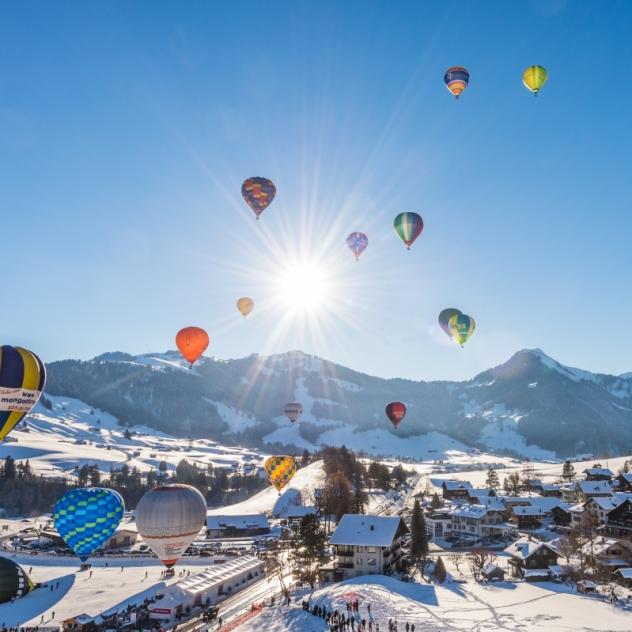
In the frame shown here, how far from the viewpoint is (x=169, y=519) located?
3053 cm

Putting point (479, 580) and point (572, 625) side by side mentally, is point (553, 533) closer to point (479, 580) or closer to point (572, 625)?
point (479, 580)

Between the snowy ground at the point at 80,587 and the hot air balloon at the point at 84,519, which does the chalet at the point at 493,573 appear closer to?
the snowy ground at the point at 80,587

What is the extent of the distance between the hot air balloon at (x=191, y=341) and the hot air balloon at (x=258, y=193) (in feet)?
35.6

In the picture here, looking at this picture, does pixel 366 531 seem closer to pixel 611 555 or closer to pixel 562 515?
pixel 611 555

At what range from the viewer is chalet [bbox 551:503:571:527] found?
7400cm

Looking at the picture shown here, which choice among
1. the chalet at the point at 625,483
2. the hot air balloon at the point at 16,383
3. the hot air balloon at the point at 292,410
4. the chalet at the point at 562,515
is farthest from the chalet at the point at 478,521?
the hot air balloon at the point at 16,383

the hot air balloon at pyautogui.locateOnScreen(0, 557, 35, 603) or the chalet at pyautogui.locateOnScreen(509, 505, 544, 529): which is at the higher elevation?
the chalet at pyautogui.locateOnScreen(509, 505, 544, 529)

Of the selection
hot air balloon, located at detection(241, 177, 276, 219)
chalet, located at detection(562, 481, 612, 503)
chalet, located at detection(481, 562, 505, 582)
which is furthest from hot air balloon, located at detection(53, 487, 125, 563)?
chalet, located at detection(562, 481, 612, 503)

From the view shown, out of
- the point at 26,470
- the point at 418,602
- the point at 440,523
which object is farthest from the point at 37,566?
the point at 26,470

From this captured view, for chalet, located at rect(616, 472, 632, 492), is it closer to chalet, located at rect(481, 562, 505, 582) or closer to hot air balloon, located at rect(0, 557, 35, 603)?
chalet, located at rect(481, 562, 505, 582)

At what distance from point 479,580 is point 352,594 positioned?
1493 centimetres

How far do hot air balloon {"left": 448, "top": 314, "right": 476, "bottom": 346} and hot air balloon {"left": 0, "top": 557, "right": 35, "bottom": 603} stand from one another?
40.5 m

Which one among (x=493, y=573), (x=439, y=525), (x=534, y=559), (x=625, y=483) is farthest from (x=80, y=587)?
(x=625, y=483)

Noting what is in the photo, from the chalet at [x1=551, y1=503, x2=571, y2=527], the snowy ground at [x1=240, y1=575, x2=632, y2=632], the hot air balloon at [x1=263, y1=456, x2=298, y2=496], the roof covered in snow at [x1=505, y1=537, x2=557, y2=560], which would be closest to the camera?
the snowy ground at [x1=240, y1=575, x2=632, y2=632]
